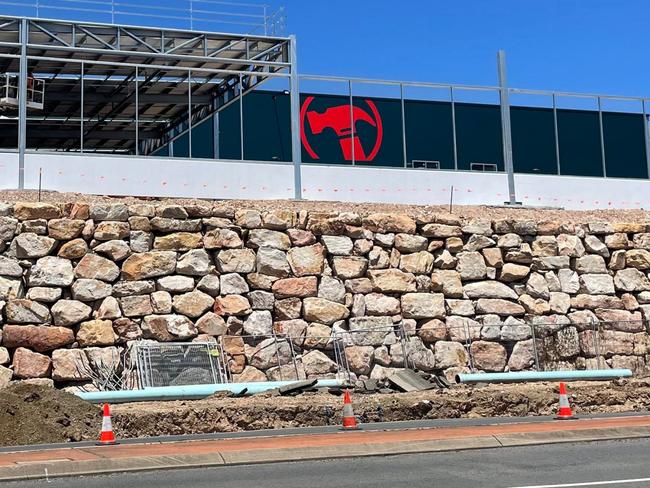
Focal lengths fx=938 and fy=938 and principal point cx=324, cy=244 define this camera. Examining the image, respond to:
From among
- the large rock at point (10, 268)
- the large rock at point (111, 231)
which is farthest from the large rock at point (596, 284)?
the large rock at point (10, 268)

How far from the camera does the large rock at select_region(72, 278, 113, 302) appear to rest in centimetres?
2059

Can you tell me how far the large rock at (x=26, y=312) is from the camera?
65.4 ft

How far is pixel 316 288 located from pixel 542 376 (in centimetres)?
565

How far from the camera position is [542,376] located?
21.8 meters

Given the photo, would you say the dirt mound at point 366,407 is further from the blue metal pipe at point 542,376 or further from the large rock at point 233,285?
the large rock at point 233,285

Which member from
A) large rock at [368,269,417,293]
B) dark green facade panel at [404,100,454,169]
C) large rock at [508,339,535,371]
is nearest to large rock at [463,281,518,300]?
large rock at [508,339,535,371]

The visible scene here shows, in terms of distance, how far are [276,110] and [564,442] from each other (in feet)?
64.8

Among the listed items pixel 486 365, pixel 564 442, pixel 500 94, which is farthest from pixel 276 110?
pixel 564 442

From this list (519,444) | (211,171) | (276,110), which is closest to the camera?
(519,444)

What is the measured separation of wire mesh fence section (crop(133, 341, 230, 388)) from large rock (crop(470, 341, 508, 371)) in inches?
245

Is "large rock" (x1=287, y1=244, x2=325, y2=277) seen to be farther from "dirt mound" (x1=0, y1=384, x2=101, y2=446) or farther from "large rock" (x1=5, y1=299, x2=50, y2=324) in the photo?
"dirt mound" (x1=0, y1=384, x2=101, y2=446)

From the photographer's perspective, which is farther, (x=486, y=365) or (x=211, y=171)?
(x=211, y=171)

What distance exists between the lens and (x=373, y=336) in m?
22.2

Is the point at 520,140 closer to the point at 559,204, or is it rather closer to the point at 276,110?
the point at 559,204
